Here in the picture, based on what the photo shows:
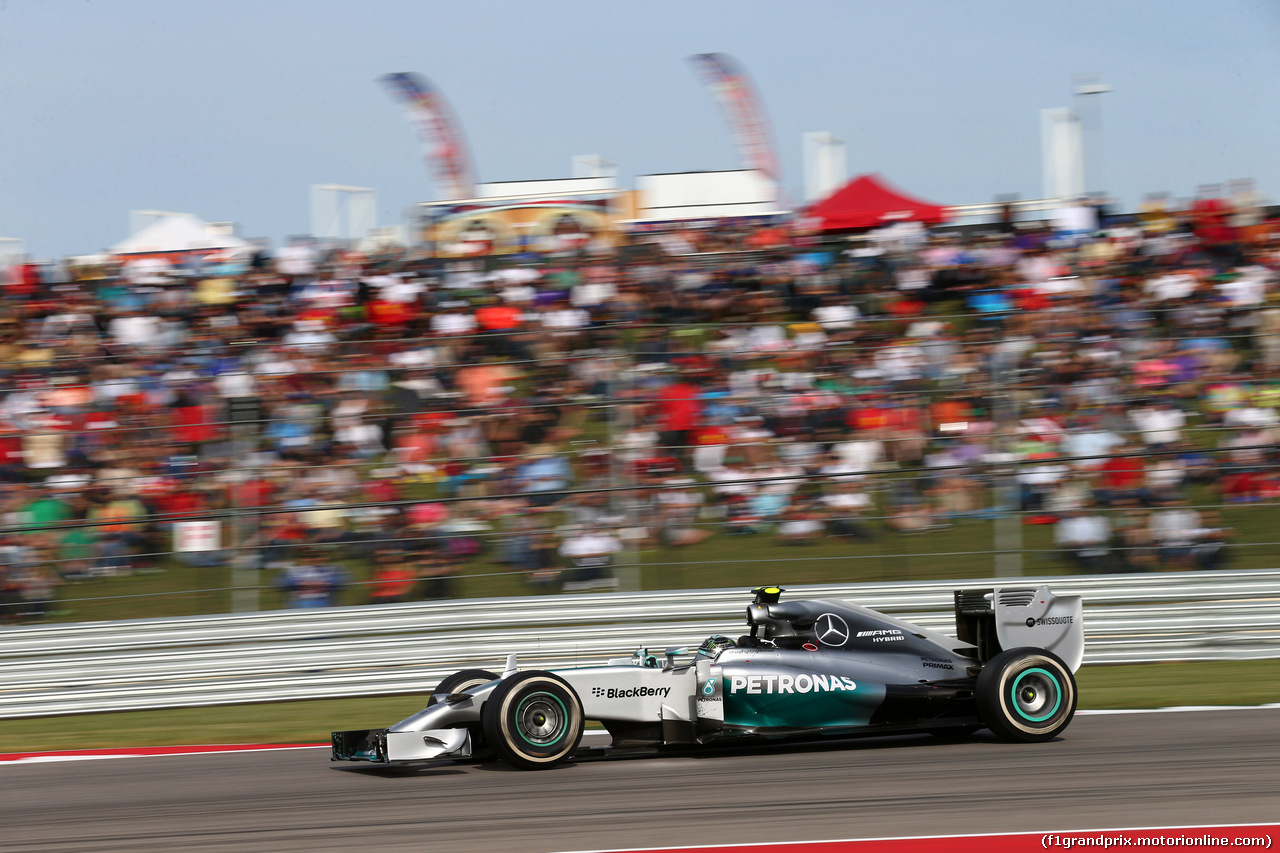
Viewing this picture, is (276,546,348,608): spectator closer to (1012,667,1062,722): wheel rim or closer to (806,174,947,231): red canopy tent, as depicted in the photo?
(1012,667,1062,722): wheel rim

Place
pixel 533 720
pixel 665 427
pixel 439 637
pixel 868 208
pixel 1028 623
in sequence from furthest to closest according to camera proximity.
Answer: pixel 868 208, pixel 665 427, pixel 439 637, pixel 1028 623, pixel 533 720

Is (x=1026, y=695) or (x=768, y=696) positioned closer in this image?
(x=768, y=696)

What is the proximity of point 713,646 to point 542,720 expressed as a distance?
100 centimetres

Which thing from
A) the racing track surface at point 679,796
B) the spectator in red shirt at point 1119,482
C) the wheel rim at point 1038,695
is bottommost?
the racing track surface at point 679,796

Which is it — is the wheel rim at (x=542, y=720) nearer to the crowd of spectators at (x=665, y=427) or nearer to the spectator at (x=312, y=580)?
the crowd of spectators at (x=665, y=427)

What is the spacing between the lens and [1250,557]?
36.0 ft

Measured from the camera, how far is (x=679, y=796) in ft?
20.0

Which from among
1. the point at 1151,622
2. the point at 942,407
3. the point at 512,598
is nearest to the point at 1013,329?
the point at 942,407

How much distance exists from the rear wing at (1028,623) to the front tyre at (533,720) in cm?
226

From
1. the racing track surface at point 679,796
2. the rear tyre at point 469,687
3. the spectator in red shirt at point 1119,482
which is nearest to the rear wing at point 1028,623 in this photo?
the racing track surface at point 679,796

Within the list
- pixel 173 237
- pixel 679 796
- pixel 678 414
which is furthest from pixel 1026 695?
pixel 173 237

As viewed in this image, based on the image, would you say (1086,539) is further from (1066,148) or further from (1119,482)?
(1066,148)

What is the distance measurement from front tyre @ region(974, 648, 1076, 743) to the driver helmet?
1310mm

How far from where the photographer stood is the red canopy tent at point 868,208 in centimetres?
1569
